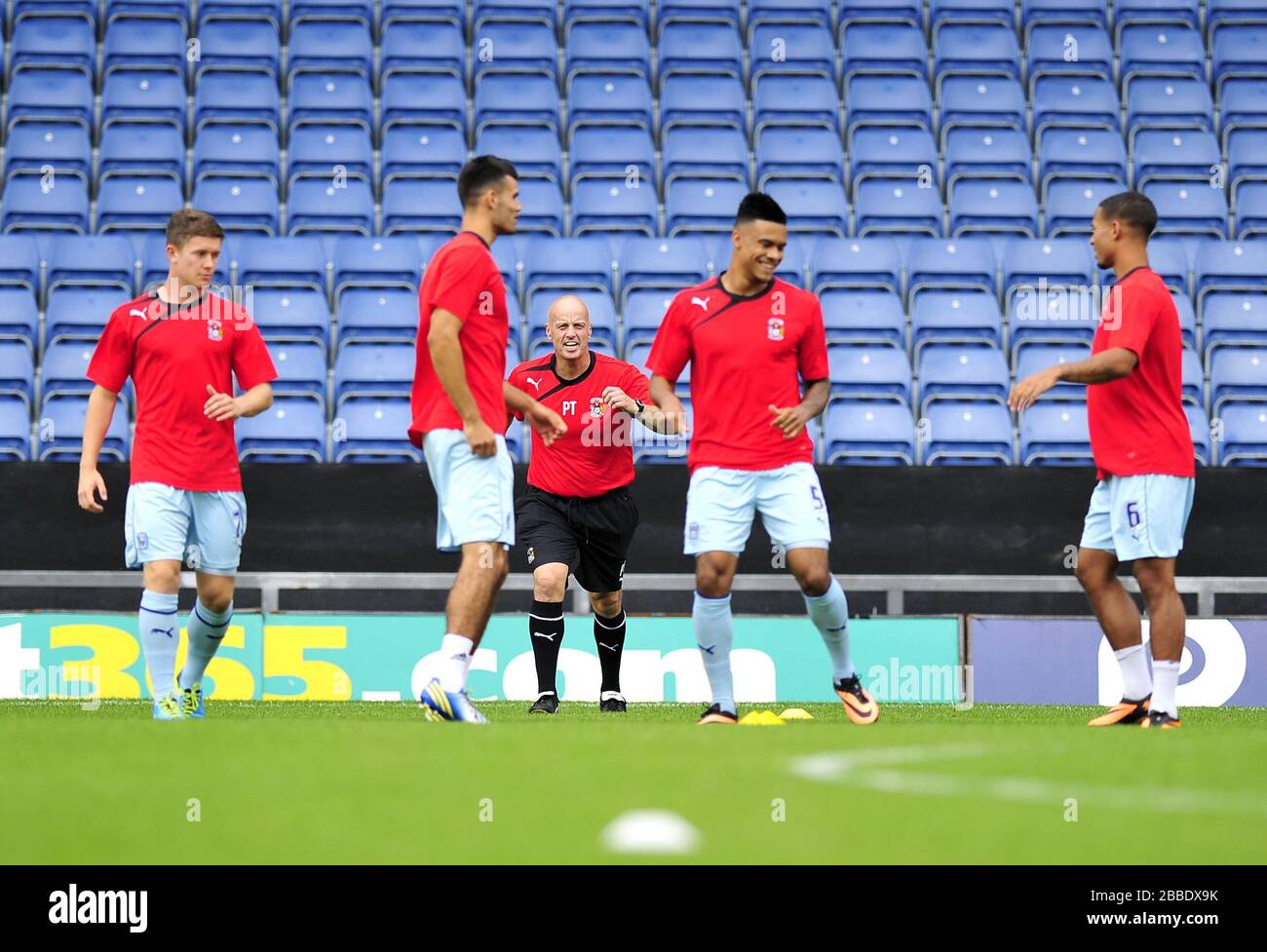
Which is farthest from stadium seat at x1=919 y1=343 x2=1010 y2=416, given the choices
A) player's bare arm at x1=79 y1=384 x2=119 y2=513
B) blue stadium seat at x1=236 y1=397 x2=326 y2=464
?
player's bare arm at x1=79 y1=384 x2=119 y2=513

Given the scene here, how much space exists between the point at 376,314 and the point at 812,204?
13.1ft

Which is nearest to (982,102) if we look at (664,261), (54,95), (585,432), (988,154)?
(988,154)

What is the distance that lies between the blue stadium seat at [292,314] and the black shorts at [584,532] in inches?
189

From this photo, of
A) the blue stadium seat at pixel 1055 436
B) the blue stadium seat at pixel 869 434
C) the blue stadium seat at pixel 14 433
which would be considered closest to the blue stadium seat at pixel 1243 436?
the blue stadium seat at pixel 1055 436

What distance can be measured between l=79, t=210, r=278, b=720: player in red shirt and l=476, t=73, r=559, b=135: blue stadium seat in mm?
8339

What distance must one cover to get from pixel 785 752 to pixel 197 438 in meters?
3.21

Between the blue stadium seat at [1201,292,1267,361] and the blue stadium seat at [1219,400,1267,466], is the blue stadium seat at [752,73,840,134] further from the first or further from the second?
the blue stadium seat at [1219,400,1267,466]

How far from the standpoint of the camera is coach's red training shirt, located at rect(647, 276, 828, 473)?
6.70 metres

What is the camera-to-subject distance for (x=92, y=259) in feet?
42.8

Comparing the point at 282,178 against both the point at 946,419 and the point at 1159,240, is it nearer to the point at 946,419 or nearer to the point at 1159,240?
the point at 946,419

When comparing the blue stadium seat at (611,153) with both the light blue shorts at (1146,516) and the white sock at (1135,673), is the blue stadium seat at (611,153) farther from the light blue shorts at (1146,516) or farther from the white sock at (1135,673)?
the white sock at (1135,673)
